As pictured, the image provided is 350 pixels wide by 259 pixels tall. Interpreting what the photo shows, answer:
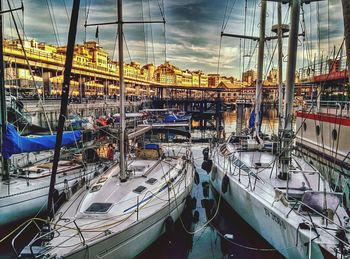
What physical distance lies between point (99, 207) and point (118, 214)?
26.4 inches

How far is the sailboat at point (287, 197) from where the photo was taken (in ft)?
21.0

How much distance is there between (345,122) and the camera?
47.2 feet

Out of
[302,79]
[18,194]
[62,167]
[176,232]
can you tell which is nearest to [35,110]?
[62,167]

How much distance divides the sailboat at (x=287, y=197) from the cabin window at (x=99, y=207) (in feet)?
15.2

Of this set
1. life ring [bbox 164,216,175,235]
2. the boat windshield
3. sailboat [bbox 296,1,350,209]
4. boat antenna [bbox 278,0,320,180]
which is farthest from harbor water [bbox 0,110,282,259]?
sailboat [bbox 296,1,350,209]

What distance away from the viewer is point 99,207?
8297 mm

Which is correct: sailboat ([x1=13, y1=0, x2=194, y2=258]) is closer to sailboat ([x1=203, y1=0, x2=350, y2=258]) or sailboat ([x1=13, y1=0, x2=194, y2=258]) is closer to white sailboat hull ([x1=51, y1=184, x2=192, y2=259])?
white sailboat hull ([x1=51, y1=184, x2=192, y2=259])

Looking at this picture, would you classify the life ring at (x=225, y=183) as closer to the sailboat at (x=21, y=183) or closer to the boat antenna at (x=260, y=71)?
the boat antenna at (x=260, y=71)

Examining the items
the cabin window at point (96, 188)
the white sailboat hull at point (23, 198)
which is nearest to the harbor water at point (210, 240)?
the white sailboat hull at point (23, 198)

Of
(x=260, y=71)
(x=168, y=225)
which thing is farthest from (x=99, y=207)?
(x=260, y=71)

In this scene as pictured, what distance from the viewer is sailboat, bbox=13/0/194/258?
6.47 metres

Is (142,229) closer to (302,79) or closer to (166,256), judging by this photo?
(166,256)

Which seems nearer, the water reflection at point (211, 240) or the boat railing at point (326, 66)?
the water reflection at point (211, 240)

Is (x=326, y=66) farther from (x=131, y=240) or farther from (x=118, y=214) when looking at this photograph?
(x=131, y=240)
